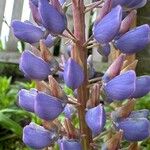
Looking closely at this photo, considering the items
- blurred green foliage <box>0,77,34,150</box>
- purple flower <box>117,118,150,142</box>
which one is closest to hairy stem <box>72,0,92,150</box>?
purple flower <box>117,118,150,142</box>

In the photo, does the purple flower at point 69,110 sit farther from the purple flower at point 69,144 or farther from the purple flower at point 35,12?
the purple flower at point 35,12

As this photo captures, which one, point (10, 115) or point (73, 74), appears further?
point (10, 115)

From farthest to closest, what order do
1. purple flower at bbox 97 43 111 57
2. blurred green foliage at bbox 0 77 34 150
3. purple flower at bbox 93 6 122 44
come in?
blurred green foliage at bbox 0 77 34 150 < purple flower at bbox 97 43 111 57 < purple flower at bbox 93 6 122 44

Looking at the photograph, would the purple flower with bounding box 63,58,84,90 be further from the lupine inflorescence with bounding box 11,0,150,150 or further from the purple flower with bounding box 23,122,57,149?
the purple flower with bounding box 23,122,57,149

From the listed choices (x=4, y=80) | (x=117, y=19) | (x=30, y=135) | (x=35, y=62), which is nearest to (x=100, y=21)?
(x=117, y=19)

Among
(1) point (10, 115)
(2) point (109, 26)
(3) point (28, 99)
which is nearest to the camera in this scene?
(2) point (109, 26)

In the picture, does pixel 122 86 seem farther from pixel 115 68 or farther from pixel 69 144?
pixel 69 144

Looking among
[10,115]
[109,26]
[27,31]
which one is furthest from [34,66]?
[10,115]
